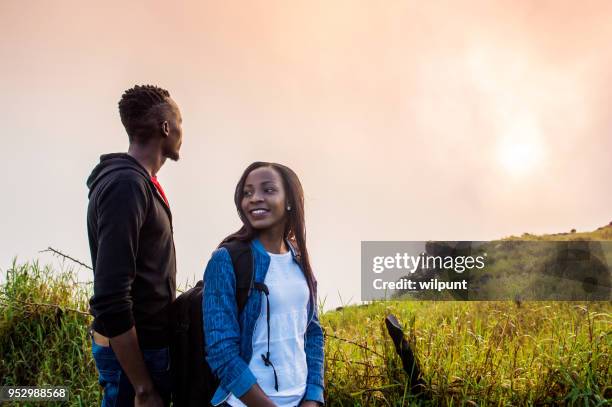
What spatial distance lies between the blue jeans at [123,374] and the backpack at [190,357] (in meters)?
0.05

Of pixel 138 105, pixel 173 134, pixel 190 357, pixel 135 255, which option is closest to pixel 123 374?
pixel 190 357

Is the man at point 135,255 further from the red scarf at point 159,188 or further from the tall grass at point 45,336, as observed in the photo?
the tall grass at point 45,336

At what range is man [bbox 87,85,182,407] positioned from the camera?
2.53 meters

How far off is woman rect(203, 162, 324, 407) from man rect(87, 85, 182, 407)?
1.11ft

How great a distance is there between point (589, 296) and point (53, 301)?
8.43 meters

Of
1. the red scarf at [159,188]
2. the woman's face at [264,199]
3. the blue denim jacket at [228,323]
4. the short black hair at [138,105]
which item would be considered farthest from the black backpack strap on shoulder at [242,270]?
the short black hair at [138,105]

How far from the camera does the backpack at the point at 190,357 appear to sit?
2787 millimetres

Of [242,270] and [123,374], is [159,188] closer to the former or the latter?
[242,270]

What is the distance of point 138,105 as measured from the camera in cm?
309

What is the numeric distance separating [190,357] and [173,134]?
1.19 meters

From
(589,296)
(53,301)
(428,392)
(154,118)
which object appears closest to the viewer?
(154,118)

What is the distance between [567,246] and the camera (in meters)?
10.8

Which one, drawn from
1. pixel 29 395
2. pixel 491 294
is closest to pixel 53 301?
pixel 29 395

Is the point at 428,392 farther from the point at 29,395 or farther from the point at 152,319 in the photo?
the point at 29,395
